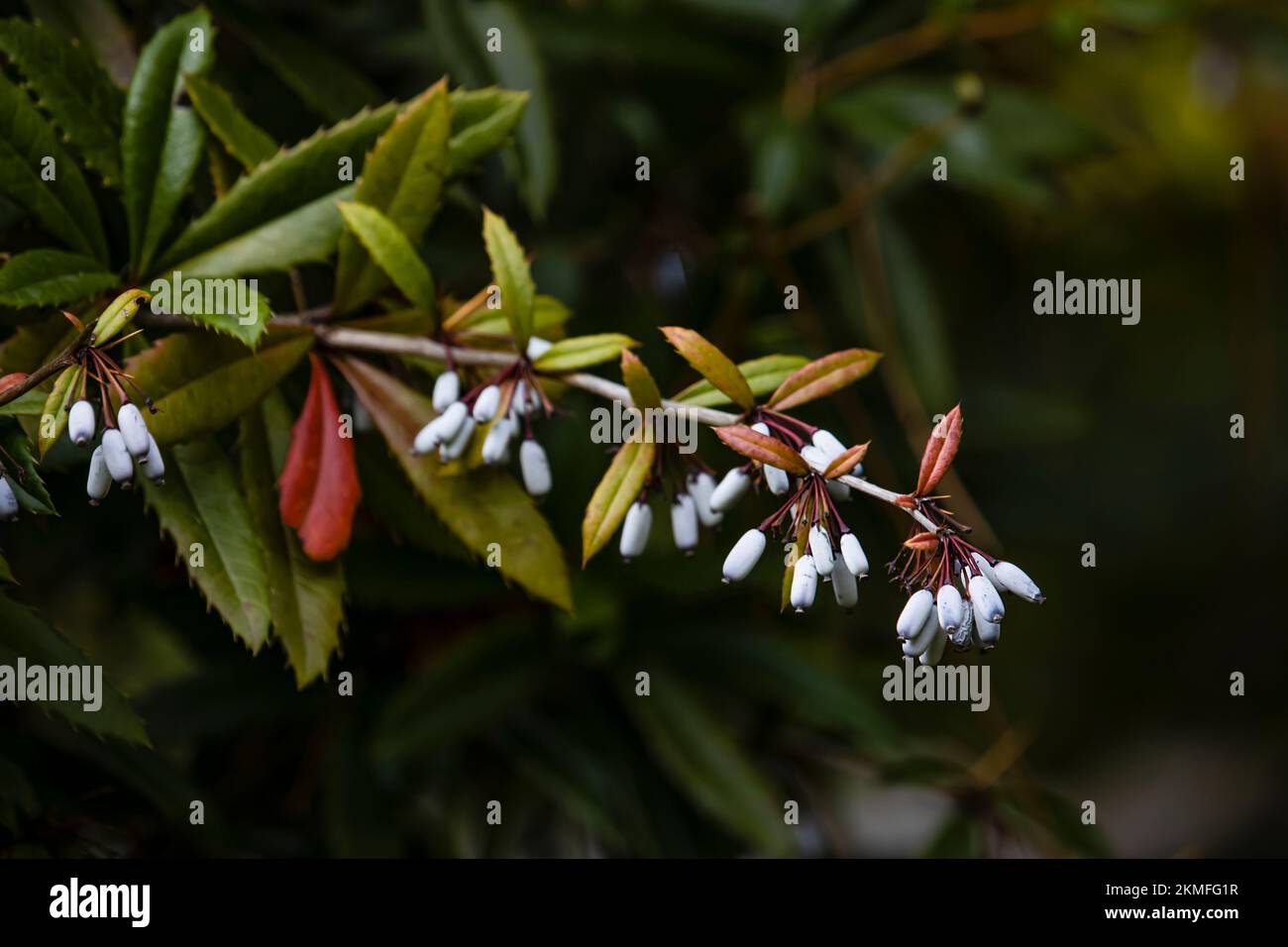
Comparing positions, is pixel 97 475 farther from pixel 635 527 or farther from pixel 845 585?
pixel 845 585

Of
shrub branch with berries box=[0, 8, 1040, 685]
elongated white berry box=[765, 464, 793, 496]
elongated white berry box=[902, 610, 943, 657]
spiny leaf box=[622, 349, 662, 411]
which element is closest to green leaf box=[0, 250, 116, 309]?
shrub branch with berries box=[0, 8, 1040, 685]

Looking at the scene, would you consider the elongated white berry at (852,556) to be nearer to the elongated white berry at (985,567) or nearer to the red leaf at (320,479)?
the elongated white berry at (985,567)

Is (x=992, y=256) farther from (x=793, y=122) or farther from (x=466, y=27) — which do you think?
(x=466, y=27)

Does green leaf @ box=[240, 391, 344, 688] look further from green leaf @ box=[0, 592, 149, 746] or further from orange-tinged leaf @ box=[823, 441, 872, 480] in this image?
orange-tinged leaf @ box=[823, 441, 872, 480]

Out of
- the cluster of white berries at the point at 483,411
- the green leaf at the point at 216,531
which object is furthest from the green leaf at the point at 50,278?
the cluster of white berries at the point at 483,411

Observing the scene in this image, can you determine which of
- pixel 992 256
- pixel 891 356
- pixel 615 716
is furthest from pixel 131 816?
pixel 992 256

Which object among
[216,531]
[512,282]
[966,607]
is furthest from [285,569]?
[966,607]
